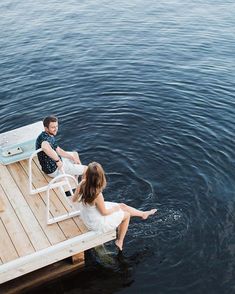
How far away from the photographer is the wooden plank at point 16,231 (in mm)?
8562

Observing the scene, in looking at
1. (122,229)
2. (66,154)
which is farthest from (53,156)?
(122,229)

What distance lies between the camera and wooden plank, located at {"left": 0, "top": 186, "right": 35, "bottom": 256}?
8562 millimetres

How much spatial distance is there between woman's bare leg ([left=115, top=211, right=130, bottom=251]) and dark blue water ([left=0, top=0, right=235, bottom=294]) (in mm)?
486

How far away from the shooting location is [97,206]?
8.52m

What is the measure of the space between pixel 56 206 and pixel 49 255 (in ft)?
4.83

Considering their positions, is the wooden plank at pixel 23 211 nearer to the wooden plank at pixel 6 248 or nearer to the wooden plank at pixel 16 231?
the wooden plank at pixel 16 231

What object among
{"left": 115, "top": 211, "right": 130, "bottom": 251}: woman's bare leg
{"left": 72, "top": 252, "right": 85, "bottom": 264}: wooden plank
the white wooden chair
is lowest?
{"left": 72, "top": 252, "right": 85, "bottom": 264}: wooden plank

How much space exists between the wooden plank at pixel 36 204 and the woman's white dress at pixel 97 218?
0.65 m

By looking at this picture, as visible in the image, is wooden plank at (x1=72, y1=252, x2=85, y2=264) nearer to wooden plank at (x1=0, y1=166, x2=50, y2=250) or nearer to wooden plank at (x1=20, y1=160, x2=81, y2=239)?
wooden plank at (x1=20, y1=160, x2=81, y2=239)

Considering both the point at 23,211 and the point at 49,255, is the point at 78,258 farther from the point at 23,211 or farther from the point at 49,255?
the point at 23,211

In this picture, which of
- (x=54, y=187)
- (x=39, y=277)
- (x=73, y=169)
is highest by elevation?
(x=73, y=169)

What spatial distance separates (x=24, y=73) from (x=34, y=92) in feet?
7.11

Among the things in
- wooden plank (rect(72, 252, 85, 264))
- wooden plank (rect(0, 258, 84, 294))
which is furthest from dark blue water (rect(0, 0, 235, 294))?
wooden plank (rect(72, 252, 85, 264))

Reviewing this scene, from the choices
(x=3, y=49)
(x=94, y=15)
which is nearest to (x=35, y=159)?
(x=3, y=49)
